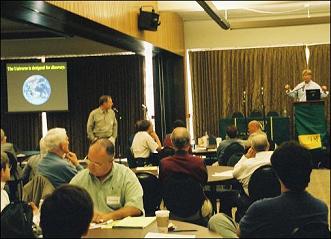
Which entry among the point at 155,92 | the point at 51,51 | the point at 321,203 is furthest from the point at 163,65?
the point at 321,203

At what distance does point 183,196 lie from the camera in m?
4.95

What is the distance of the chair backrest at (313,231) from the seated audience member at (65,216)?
1006 millimetres

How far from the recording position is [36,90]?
517 inches

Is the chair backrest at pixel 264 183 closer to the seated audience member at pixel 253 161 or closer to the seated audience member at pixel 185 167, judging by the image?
the seated audience member at pixel 253 161

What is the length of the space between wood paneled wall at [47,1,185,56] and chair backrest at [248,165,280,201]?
3.08 meters

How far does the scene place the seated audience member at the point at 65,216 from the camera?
7.59ft

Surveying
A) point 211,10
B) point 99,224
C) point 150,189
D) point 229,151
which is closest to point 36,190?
point 99,224

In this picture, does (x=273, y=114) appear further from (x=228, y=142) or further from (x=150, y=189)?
(x=150, y=189)

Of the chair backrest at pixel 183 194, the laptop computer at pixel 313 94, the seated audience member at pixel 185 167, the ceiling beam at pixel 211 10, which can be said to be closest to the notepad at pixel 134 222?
the chair backrest at pixel 183 194

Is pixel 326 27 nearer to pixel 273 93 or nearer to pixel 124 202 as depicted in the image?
pixel 273 93

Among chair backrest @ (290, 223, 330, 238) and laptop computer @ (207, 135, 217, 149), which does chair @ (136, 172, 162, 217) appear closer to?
chair backrest @ (290, 223, 330, 238)

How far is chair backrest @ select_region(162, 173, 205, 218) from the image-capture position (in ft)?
16.2

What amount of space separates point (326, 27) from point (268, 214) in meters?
12.0

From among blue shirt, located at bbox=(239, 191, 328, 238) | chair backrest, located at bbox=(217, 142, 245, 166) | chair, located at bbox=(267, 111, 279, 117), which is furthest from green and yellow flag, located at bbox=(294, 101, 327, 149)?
blue shirt, located at bbox=(239, 191, 328, 238)
